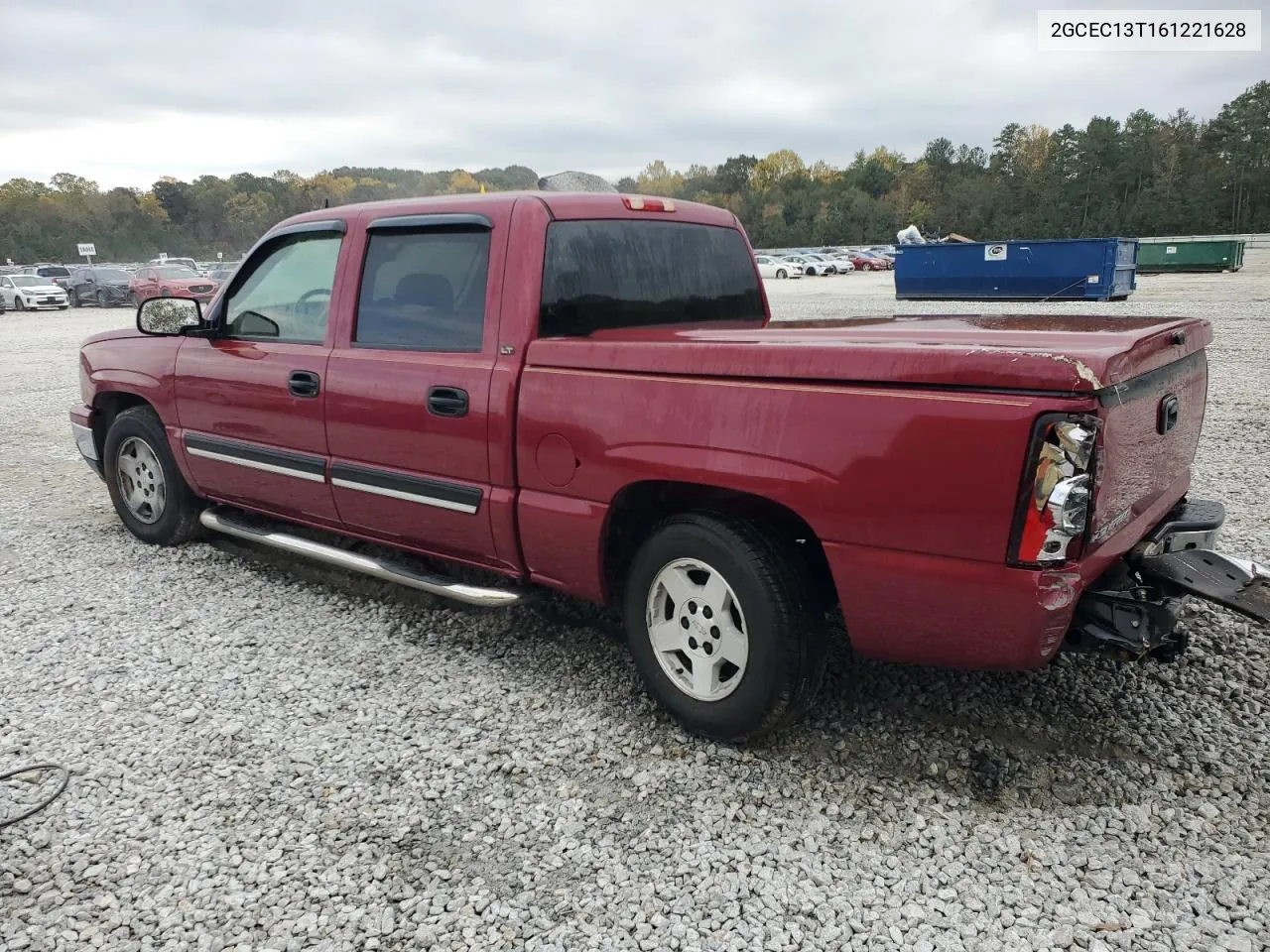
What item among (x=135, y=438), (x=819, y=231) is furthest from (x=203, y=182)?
(x=135, y=438)

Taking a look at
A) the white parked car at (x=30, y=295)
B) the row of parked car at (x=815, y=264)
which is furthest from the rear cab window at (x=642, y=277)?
the row of parked car at (x=815, y=264)

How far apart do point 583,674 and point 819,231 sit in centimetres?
9957

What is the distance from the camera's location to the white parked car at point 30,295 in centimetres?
3155

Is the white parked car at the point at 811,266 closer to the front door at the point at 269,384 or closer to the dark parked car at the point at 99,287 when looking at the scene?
the dark parked car at the point at 99,287

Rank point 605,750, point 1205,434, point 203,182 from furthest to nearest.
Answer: point 203,182 < point 1205,434 < point 605,750

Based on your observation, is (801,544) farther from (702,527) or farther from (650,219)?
(650,219)

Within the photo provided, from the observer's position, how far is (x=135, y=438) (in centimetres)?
522

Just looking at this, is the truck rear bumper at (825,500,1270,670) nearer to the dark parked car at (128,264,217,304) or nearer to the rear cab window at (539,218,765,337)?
the rear cab window at (539,218,765,337)

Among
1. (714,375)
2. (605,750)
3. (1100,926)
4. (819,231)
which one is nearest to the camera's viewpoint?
(1100,926)

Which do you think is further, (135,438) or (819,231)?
(819,231)

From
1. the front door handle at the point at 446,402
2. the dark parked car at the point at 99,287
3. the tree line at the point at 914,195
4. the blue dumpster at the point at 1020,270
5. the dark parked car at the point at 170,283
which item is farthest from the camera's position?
the tree line at the point at 914,195

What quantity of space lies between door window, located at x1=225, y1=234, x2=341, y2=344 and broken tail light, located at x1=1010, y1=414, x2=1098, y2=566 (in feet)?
9.85

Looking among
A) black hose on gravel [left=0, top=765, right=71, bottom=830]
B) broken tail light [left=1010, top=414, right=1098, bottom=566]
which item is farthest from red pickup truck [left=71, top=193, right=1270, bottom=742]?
black hose on gravel [left=0, top=765, right=71, bottom=830]

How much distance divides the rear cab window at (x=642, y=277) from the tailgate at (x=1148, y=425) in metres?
1.85
